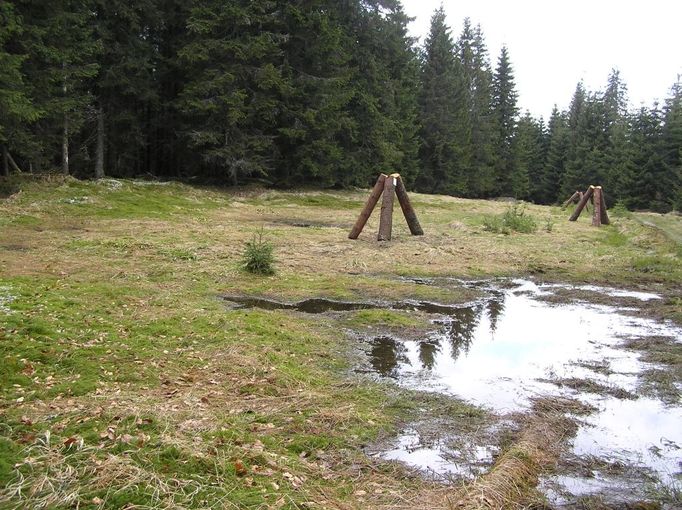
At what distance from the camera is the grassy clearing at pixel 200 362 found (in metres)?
3.63

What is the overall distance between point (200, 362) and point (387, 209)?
34.5 feet

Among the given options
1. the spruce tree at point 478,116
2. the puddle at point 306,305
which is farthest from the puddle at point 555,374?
the spruce tree at point 478,116

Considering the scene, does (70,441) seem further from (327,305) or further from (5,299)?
(327,305)

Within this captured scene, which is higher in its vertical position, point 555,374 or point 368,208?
point 368,208

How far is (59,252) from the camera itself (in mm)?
12039

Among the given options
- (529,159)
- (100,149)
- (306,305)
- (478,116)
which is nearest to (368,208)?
(306,305)

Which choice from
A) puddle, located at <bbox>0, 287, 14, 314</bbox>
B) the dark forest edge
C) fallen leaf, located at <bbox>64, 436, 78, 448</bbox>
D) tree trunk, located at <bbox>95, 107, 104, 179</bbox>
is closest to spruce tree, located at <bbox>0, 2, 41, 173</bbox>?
the dark forest edge

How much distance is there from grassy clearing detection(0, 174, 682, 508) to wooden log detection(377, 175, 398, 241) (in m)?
0.46

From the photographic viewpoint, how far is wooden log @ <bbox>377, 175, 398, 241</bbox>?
16.0 m

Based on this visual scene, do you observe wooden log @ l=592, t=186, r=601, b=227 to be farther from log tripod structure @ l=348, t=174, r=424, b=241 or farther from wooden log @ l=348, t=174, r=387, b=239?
wooden log @ l=348, t=174, r=387, b=239

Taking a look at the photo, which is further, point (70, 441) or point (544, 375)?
point (544, 375)

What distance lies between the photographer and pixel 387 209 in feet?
52.6

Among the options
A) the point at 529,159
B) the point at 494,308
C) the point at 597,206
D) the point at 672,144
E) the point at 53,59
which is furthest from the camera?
the point at 529,159

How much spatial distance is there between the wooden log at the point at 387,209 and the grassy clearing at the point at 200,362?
465 millimetres
